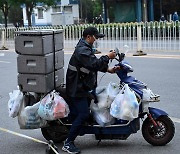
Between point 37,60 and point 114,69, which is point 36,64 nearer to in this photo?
point 37,60

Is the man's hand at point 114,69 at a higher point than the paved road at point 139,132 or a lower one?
higher

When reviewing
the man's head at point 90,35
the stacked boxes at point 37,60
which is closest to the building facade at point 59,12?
the stacked boxes at point 37,60

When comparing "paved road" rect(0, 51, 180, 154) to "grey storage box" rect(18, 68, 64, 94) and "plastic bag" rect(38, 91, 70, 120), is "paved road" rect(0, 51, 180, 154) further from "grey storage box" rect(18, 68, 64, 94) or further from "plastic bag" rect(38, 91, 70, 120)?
"grey storage box" rect(18, 68, 64, 94)

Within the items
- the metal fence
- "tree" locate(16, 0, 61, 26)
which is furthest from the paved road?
"tree" locate(16, 0, 61, 26)

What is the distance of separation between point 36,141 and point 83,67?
1.52 m

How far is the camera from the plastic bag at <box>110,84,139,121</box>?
216 inches

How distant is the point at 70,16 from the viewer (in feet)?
181

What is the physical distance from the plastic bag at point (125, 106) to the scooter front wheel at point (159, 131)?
474mm

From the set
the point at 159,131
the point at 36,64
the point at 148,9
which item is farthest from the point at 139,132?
the point at 148,9

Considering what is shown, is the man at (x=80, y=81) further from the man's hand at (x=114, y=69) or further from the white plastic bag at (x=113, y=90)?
the white plastic bag at (x=113, y=90)

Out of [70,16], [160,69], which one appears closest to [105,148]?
[160,69]

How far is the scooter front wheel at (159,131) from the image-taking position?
5863 mm

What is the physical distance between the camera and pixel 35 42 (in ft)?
19.1

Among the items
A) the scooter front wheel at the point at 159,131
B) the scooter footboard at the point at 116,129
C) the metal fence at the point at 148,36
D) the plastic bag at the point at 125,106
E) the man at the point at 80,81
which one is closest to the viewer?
the plastic bag at the point at 125,106
